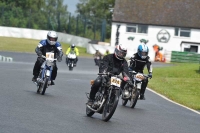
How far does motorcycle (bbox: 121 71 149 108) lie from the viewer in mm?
18203

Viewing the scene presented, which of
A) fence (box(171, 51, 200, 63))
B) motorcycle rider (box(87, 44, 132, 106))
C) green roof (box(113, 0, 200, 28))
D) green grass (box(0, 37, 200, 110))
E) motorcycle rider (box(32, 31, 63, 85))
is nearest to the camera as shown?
motorcycle rider (box(87, 44, 132, 106))

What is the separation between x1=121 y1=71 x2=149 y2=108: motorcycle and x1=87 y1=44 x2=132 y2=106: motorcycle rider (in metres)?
3.28

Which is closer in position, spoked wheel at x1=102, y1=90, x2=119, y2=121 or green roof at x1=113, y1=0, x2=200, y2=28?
spoked wheel at x1=102, y1=90, x2=119, y2=121

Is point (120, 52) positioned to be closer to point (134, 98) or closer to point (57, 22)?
point (134, 98)

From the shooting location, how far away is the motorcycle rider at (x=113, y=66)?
14.0 m

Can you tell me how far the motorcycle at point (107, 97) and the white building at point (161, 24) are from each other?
61.3 m

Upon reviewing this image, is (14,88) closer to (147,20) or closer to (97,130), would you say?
(97,130)

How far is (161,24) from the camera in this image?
76.0 m

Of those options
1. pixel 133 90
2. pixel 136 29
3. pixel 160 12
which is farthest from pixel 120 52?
pixel 160 12

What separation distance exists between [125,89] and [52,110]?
13.8 feet

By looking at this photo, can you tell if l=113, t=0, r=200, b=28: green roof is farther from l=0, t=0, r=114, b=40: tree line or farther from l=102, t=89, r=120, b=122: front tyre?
l=102, t=89, r=120, b=122: front tyre

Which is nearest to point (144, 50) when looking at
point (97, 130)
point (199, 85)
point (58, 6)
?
point (97, 130)

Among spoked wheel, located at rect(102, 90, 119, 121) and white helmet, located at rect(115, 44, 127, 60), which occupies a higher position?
white helmet, located at rect(115, 44, 127, 60)

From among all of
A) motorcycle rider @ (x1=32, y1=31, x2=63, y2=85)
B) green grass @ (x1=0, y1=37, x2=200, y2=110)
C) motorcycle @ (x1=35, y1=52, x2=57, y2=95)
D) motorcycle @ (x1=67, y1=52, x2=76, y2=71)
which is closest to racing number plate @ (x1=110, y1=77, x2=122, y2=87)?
motorcycle @ (x1=35, y1=52, x2=57, y2=95)
